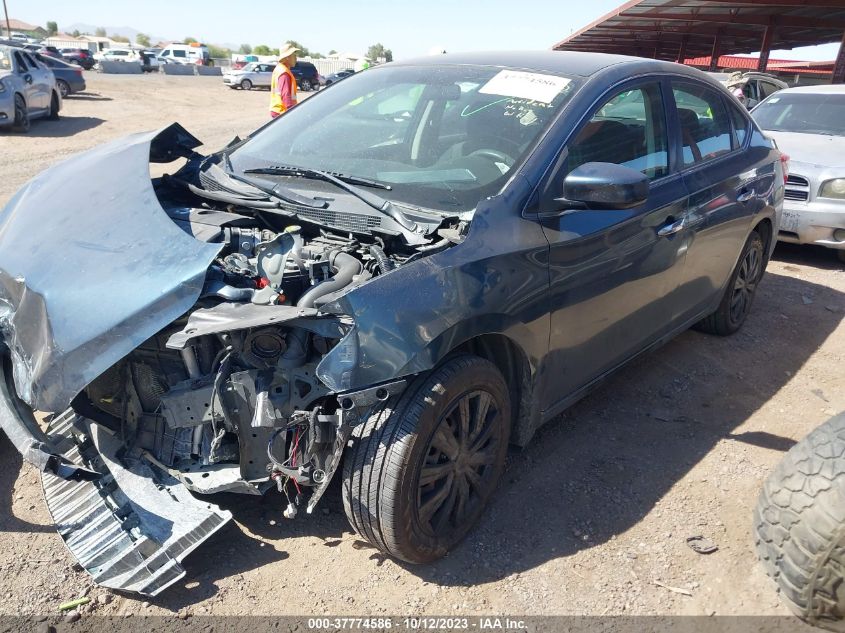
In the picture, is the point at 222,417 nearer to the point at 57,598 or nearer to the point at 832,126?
the point at 57,598

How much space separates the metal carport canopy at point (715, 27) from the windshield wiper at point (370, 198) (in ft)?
53.9

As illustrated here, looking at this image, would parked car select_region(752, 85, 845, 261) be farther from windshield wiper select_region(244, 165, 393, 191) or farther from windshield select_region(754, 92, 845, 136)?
windshield wiper select_region(244, 165, 393, 191)

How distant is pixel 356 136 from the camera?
3457mm

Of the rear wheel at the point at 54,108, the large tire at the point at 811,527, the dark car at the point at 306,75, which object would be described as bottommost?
the dark car at the point at 306,75

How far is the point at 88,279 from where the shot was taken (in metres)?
2.45

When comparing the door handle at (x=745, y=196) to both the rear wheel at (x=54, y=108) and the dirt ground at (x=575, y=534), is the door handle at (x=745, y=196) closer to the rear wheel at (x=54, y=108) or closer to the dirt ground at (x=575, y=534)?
the dirt ground at (x=575, y=534)

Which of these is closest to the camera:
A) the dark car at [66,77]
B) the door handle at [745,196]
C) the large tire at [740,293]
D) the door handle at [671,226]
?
the door handle at [671,226]

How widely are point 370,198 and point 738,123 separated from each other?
286cm

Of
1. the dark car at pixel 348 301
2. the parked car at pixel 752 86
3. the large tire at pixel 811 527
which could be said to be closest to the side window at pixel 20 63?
the dark car at pixel 348 301

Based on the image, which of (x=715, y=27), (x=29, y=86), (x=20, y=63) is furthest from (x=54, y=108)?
(x=715, y=27)

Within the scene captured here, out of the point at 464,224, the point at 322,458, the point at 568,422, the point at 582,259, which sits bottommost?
the point at 568,422

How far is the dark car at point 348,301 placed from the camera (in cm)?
236

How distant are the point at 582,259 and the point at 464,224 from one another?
69cm

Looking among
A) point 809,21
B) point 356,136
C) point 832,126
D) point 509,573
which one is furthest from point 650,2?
point 509,573
